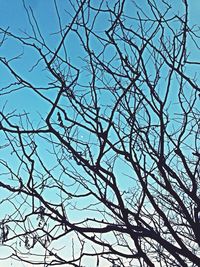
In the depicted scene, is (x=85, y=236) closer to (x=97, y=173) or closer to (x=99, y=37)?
(x=97, y=173)

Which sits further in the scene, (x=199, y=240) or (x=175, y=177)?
(x=175, y=177)

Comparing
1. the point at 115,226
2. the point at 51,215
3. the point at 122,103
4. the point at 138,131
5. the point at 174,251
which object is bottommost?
the point at 174,251

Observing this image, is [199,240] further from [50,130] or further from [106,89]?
[106,89]

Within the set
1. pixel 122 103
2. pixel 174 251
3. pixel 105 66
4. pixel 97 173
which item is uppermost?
pixel 105 66

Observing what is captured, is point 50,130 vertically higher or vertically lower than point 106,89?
lower

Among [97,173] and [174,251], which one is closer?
[174,251]

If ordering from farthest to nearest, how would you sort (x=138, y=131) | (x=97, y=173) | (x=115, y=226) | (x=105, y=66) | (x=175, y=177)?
1. (x=105, y=66)
2. (x=138, y=131)
3. (x=175, y=177)
4. (x=97, y=173)
5. (x=115, y=226)

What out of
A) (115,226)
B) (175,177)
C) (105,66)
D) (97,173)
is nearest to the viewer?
(115,226)

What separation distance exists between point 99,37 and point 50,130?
68 cm

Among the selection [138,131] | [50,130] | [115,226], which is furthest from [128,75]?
[115,226]

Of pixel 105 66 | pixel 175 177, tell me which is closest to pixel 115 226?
pixel 175 177

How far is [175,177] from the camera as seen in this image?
2107 mm

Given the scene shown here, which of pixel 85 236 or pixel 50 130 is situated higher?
pixel 50 130

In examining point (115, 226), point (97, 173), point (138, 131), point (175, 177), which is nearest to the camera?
point (115, 226)
